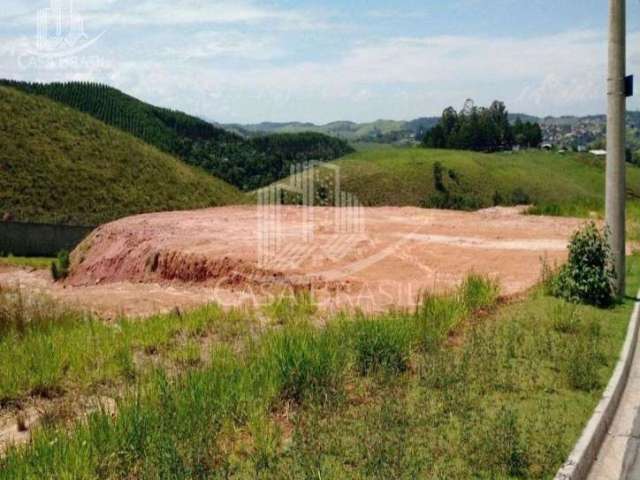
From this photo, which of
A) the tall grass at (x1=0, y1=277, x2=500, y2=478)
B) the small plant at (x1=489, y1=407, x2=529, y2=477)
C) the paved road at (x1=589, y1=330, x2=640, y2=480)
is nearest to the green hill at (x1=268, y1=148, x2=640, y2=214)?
the tall grass at (x1=0, y1=277, x2=500, y2=478)

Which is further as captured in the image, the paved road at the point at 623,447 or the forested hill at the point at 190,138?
the forested hill at the point at 190,138

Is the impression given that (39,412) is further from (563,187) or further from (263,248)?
(563,187)

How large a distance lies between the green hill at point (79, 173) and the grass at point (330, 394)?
3800cm

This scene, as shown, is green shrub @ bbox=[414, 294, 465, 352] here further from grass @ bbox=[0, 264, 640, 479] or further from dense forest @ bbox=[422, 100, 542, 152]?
dense forest @ bbox=[422, 100, 542, 152]

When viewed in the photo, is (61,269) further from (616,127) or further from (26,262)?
(616,127)

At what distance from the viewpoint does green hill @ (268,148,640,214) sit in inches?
3262

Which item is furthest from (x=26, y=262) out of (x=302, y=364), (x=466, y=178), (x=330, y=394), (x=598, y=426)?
(x=466, y=178)

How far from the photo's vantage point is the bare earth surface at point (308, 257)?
14250mm

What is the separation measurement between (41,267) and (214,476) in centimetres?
2915

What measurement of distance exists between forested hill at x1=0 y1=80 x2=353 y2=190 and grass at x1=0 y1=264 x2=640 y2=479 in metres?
A: 71.7

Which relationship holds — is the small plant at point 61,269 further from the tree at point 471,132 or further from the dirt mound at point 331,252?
the tree at point 471,132

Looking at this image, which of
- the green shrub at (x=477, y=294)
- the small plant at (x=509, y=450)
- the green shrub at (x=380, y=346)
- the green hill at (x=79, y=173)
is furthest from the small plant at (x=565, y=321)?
the green hill at (x=79, y=173)

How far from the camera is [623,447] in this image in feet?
20.1

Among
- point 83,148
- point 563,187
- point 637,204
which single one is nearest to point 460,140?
point 563,187
